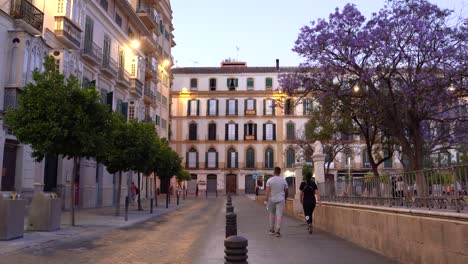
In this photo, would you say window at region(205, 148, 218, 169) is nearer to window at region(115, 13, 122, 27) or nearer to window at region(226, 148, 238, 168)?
window at region(226, 148, 238, 168)

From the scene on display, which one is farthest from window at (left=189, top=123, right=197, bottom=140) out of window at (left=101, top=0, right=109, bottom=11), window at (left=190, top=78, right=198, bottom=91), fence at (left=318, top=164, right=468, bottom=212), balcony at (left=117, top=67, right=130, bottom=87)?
fence at (left=318, top=164, right=468, bottom=212)

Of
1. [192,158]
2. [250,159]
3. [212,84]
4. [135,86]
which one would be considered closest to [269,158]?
[250,159]

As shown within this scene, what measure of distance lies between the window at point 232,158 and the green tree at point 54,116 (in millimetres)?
57410

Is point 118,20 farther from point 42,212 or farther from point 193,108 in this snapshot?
point 193,108

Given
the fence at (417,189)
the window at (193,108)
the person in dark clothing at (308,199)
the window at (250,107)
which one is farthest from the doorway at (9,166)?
the window at (250,107)


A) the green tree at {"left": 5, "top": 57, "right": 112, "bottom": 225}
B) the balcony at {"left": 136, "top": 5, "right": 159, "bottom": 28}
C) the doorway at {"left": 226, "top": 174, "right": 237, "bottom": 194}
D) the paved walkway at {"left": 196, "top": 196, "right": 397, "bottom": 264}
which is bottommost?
the paved walkway at {"left": 196, "top": 196, "right": 397, "bottom": 264}

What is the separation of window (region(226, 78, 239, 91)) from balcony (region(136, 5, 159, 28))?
92.1 feet

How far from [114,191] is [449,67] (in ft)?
80.0

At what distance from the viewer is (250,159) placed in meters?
72.6

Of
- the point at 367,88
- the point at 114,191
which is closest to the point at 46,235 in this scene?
the point at 367,88

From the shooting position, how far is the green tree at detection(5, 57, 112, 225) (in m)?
14.5

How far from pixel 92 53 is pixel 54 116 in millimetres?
15053

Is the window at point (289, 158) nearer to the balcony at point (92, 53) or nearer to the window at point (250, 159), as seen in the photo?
the window at point (250, 159)

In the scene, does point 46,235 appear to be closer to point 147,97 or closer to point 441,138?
point 441,138
